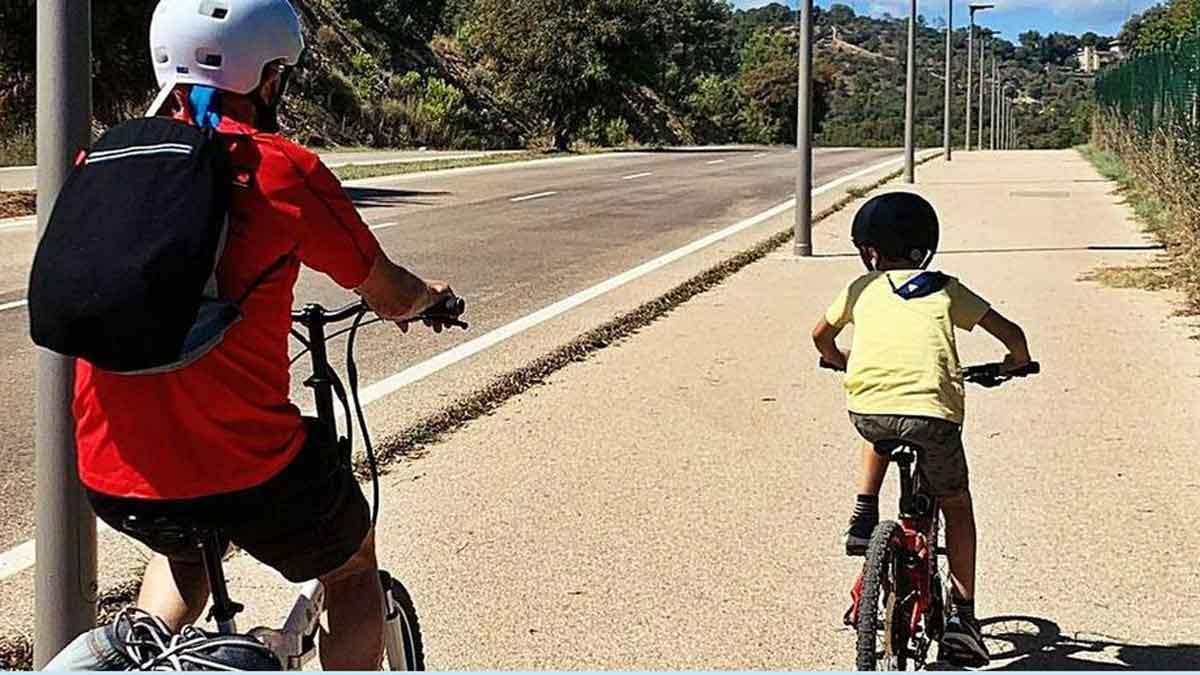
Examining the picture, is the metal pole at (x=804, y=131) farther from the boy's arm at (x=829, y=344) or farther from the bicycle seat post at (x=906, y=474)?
the bicycle seat post at (x=906, y=474)

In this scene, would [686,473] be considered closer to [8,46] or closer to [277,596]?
[277,596]

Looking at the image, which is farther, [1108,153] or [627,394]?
[1108,153]

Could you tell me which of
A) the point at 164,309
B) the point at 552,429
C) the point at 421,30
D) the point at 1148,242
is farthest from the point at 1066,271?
the point at 421,30

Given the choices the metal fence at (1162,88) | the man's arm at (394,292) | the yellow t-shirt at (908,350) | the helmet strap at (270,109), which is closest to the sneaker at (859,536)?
the yellow t-shirt at (908,350)

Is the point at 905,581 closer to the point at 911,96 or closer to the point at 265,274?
the point at 265,274

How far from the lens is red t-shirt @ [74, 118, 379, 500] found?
267 cm

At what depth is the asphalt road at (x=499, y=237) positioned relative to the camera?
9.34m

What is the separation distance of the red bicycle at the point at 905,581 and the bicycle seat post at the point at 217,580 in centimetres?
171

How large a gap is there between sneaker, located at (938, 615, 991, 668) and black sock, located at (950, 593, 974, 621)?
0.01 meters

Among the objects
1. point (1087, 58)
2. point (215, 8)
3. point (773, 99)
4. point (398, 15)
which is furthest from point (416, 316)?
point (1087, 58)

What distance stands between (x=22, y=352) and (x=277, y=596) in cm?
555

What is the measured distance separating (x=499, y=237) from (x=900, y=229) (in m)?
14.5

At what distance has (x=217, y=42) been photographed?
274 centimetres

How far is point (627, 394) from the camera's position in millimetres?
8641
